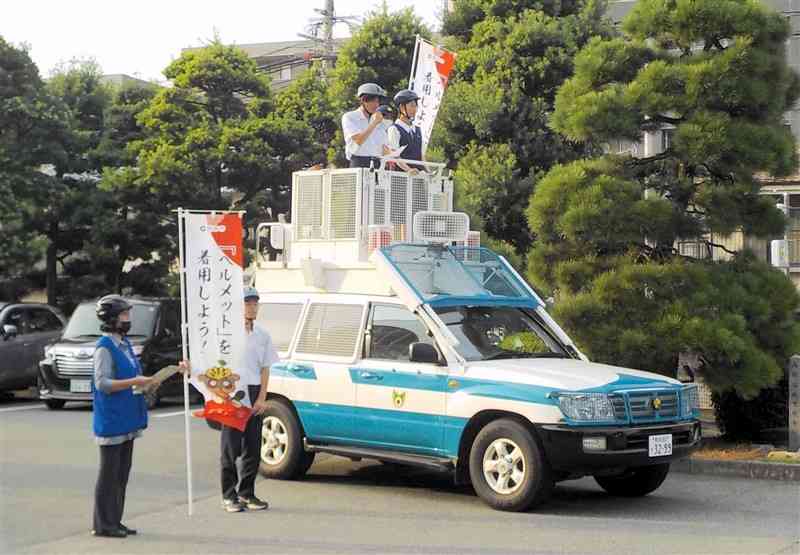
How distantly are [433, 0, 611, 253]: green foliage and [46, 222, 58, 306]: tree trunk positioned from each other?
951 cm

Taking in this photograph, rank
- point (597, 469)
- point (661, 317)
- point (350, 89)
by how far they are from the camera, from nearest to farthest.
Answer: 1. point (597, 469)
2. point (661, 317)
3. point (350, 89)

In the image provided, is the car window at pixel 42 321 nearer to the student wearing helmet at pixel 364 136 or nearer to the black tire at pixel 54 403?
the black tire at pixel 54 403

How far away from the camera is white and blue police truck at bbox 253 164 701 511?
9.47m

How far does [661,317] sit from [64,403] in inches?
420

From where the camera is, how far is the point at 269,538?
28.2 feet

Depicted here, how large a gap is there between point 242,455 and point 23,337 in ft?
36.7

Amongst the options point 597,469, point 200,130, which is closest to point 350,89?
point 200,130

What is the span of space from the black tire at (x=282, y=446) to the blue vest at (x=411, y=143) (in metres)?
3.20

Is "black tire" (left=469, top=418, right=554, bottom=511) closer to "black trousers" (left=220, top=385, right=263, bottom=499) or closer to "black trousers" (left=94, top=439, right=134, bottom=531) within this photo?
"black trousers" (left=220, top=385, right=263, bottom=499)

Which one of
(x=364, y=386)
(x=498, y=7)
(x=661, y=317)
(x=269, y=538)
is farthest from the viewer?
(x=498, y=7)

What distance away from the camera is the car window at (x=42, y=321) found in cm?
2012

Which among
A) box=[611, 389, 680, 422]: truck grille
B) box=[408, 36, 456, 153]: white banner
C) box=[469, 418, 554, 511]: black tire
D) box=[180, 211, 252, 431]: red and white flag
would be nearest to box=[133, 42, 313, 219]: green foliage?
box=[408, 36, 456, 153]: white banner

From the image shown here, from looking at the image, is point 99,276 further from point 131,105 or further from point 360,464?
point 360,464

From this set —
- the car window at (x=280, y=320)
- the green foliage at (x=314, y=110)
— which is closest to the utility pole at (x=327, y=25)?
the green foliage at (x=314, y=110)
